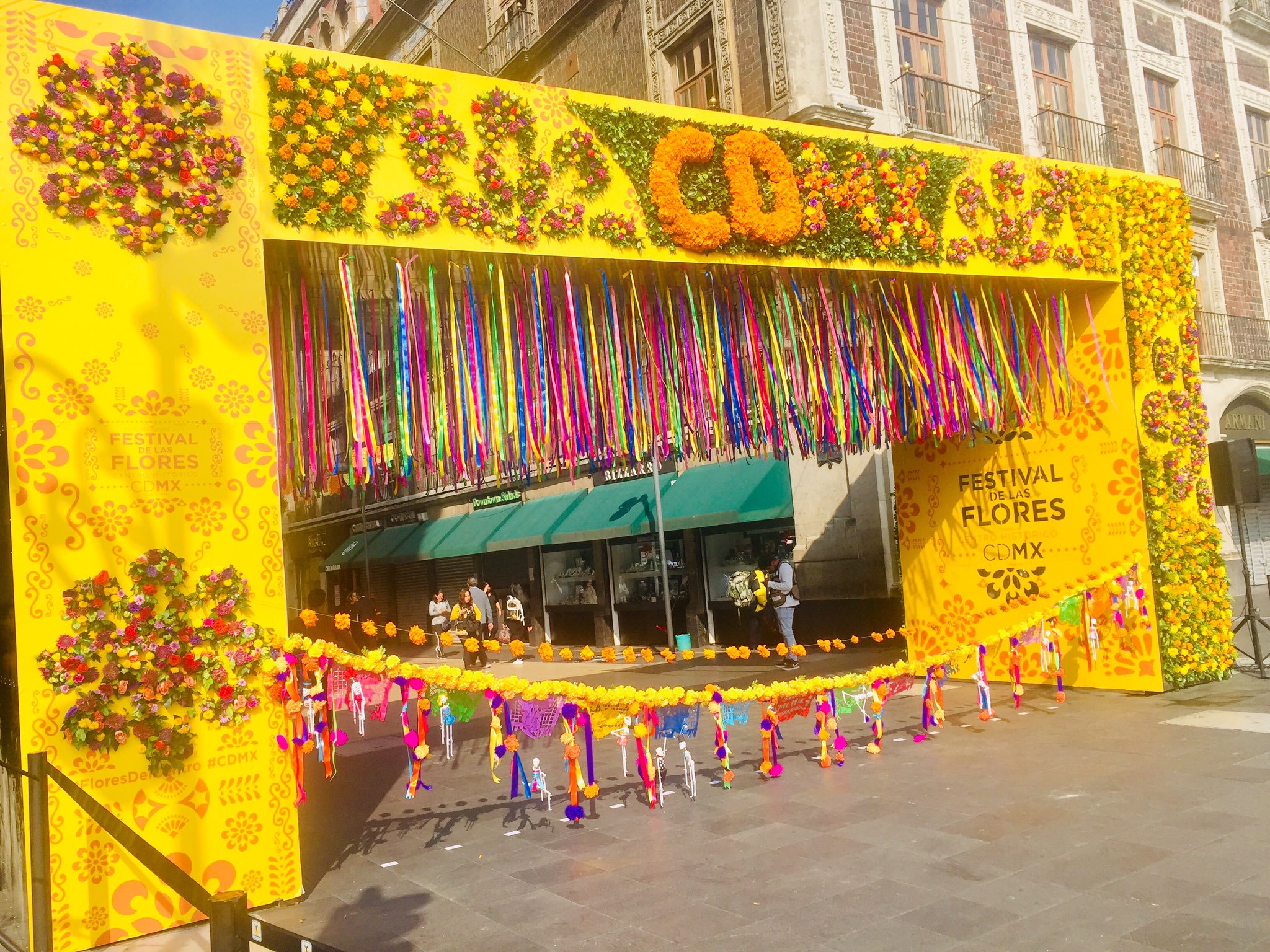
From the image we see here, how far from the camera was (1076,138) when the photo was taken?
18891 millimetres

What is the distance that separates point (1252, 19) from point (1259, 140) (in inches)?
106

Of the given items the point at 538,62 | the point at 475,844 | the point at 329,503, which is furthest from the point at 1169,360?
the point at 329,503

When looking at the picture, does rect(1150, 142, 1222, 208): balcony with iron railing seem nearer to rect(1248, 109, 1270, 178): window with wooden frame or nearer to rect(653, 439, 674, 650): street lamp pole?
rect(1248, 109, 1270, 178): window with wooden frame

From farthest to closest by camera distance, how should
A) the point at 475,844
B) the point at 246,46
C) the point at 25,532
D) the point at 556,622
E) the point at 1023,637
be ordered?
1. the point at 556,622
2. the point at 1023,637
3. the point at 475,844
4. the point at 246,46
5. the point at 25,532

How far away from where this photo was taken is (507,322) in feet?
20.5

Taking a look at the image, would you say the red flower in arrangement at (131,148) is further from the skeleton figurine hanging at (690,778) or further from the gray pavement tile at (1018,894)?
the gray pavement tile at (1018,894)

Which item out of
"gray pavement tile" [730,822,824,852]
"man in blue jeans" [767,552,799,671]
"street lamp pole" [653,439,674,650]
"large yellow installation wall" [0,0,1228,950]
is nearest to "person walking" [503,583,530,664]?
"street lamp pole" [653,439,674,650]

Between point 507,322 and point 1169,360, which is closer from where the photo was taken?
point 507,322

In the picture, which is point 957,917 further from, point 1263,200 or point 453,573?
point 1263,200

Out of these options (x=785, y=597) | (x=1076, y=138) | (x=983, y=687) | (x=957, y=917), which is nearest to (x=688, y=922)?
(x=957, y=917)

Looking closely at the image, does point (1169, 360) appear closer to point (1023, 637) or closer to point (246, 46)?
point (1023, 637)

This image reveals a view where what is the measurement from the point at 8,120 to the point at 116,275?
822 millimetres

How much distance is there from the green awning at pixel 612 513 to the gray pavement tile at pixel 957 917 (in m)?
13.3

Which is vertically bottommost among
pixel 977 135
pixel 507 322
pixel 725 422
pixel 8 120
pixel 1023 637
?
pixel 1023 637
